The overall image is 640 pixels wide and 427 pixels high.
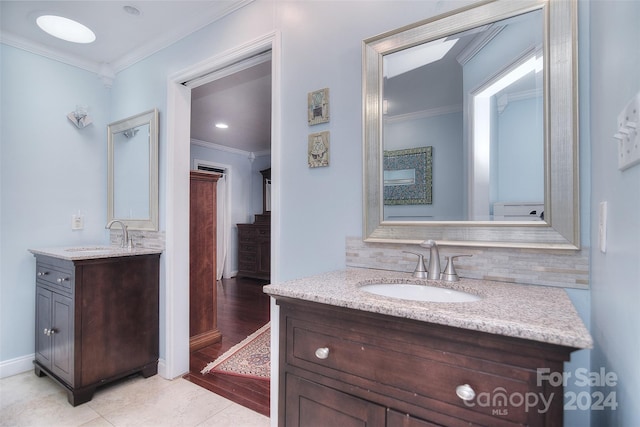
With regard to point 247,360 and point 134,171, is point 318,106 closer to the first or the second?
point 134,171

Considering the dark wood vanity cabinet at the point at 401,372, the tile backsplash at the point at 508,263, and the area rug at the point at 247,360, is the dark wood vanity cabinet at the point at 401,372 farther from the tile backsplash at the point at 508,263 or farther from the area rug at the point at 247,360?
the area rug at the point at 247,360

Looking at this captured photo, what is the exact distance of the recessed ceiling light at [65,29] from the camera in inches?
84.9

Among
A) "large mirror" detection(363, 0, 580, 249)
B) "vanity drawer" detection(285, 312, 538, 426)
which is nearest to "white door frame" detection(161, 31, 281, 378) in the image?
"large mirror" detection(363, 0, 580, 249)

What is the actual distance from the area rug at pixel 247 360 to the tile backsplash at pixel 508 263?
1.51m

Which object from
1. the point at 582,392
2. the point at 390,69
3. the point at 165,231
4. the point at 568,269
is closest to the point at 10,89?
the point at 165,231

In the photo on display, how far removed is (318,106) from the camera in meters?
1.61

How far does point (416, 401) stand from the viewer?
806 millimetres

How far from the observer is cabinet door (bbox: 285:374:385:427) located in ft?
2.91

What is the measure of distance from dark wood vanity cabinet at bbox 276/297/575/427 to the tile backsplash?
0.51 m

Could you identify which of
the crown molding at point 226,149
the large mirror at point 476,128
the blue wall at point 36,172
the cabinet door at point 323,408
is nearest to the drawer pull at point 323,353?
the cabinet door at point 323,408

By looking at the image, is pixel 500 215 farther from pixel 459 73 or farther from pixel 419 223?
pixel 459 73

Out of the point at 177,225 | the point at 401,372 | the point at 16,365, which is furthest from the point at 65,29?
the point at 401,372

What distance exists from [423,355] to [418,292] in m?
0.40

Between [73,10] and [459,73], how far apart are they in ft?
7.93
